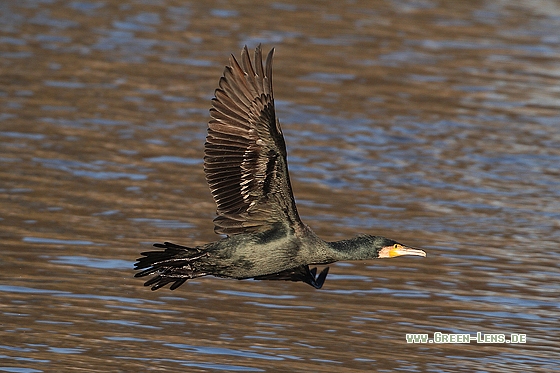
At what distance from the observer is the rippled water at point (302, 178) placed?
796cm

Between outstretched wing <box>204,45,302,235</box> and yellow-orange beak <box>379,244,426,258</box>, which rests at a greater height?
outstretched wing <box>204,45,302,235</box>

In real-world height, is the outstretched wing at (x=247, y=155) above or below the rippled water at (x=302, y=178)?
above

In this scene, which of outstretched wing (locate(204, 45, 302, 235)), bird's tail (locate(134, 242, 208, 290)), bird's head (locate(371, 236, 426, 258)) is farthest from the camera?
bird's head (locate(371, 236, 426, 258))

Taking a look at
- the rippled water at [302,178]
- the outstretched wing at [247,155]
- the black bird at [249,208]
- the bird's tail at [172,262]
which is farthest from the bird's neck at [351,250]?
the bird's tail at [172,262]

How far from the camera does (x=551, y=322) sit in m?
8.56

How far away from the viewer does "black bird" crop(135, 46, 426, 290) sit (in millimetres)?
6973

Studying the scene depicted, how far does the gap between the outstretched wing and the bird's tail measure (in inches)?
13.6

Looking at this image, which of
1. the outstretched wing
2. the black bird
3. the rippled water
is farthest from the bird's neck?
the rippled water

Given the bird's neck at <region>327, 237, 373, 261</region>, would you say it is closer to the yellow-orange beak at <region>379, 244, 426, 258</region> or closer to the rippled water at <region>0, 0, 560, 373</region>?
the yellow-orange beak at <region>379, 244, 426, 258</region>

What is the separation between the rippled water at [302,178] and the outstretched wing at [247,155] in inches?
38.8

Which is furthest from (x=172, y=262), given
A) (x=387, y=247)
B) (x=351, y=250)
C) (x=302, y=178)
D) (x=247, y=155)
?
(x=302, y=178)

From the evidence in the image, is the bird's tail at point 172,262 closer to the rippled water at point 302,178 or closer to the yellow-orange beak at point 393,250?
the rippled water at point 302,178

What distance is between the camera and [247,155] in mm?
7098

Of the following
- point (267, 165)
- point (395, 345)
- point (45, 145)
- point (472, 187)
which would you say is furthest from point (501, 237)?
point (45, 145)
